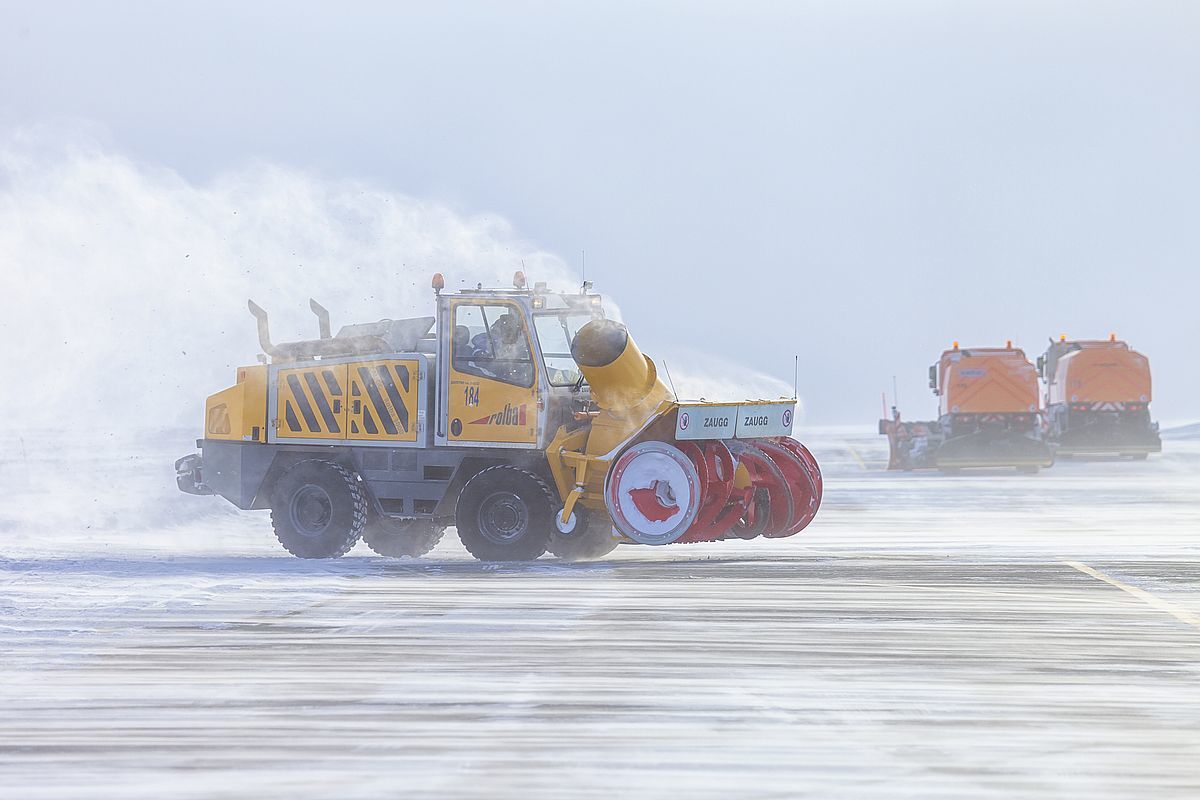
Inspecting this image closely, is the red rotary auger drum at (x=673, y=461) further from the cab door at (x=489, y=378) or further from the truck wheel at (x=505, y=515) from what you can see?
the cab door at (x=489, y=378)

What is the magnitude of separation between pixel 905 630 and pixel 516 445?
195 inches

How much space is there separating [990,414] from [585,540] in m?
21.6

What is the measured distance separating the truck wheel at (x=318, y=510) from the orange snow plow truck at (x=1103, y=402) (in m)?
26.3

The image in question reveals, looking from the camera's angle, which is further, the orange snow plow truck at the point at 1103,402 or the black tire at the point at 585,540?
the orange snow plow truck at the point at 1103,402

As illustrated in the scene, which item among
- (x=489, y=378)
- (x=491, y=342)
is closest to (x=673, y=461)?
(x=489, y=378)

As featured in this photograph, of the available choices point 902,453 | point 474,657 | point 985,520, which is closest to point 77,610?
point 474,657

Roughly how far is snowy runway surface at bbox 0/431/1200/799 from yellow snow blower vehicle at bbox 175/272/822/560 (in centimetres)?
54

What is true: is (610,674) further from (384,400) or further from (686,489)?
(384,400)

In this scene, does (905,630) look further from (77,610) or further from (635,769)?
(77,610)

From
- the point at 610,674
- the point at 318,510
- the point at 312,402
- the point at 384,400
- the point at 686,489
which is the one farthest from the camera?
the point at 312,402

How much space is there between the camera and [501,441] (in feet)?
43.0

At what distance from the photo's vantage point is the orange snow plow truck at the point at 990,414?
33.0 metres

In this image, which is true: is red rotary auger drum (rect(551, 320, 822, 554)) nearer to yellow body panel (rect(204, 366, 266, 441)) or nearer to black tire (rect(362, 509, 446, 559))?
black tire (rect(362, 509, 446, 559))

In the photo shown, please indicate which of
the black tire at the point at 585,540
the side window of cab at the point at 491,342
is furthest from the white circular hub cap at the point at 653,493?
the side window of cab at the point at 491,342
